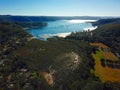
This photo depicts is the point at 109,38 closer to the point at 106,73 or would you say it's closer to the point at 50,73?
the point at 106,73

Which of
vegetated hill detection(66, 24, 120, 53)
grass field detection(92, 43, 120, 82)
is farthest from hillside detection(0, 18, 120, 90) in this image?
vegetated hill detection(66, 24, 120, 53)

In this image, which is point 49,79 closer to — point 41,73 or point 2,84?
point 41,73

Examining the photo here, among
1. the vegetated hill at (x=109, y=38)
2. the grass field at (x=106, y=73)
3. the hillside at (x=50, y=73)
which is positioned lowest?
the vegetated hill at (x=109, y=38)

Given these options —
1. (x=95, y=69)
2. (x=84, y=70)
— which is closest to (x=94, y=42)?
(x=95, y=69)

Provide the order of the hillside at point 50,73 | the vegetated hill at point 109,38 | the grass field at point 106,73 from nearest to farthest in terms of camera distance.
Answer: the hillside at point 50,73 < the grass field at point 106,73 < the vegetated hill at point 109,38

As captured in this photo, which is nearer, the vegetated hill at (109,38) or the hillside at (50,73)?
the hillside at (50,73)

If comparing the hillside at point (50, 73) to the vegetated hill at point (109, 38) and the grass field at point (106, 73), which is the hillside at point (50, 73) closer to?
the grass field at point (106, 73)

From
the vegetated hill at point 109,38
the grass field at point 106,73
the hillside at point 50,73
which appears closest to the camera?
the hillside at point 50,73

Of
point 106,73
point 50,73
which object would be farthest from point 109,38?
point 50,73

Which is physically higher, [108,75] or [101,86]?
[101,86]

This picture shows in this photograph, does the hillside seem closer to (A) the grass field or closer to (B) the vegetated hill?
(A) the grass field

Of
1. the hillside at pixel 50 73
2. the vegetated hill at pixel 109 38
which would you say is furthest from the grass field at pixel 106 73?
the vegetated hill at pixel 109 38
